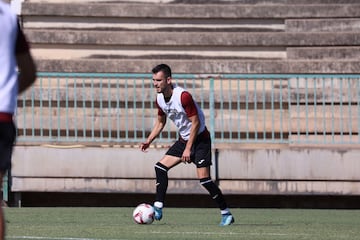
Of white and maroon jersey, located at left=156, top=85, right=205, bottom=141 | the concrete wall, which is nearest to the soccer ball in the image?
white and maroon jersey, located at left=156, top=85, right=205, bottom=141

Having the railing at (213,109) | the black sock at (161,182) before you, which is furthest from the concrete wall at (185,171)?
the black sock at (161,182)

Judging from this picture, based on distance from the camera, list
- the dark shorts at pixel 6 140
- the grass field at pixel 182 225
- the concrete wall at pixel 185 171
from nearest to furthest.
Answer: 1. the dark shorts at pixel 6 140
2. the grass field at pixel 182 225
3. the concrete wall at pixel 185 171

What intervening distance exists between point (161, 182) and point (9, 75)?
719 centimetres

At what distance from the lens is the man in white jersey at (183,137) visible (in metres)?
12.5

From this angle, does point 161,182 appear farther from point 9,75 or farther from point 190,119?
point 9,75

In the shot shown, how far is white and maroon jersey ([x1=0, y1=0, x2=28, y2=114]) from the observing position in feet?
18.6

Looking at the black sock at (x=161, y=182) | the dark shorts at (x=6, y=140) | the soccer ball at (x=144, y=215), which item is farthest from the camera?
the black sock at (x=161, y=182)

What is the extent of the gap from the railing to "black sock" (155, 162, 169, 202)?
4312mm

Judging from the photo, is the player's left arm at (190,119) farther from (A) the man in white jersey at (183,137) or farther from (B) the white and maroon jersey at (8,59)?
(B) the white and maroon jersey at (8,59)

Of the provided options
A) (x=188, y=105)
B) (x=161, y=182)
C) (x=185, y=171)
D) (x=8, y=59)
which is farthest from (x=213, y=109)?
(x=8, y=59)

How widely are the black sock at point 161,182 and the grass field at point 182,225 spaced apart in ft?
1.03

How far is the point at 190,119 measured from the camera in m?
12.5

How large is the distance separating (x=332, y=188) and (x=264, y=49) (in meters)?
4.25

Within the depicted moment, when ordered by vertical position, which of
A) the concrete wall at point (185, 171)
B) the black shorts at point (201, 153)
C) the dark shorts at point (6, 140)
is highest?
the dark shorts at point (6, 140)
